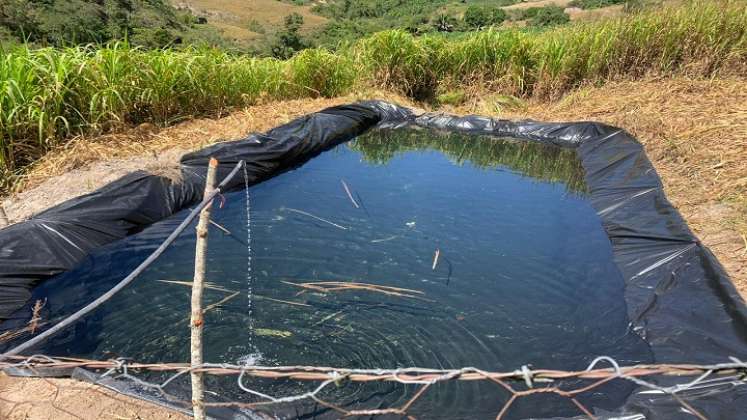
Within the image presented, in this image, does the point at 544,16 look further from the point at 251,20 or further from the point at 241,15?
the point at 241,15

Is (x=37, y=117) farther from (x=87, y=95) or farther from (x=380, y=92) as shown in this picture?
(x=380, y=92)

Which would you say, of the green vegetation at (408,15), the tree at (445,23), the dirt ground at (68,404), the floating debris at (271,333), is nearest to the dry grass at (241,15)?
the green vegetation at (408,15)

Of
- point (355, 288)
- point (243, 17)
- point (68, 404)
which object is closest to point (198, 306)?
point (68, 404)

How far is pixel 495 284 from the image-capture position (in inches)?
118

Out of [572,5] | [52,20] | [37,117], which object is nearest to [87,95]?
[37,117]

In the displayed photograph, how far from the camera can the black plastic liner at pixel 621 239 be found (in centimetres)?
220

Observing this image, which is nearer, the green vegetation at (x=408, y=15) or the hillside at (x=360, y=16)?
the hillside at (x=360, y=16)

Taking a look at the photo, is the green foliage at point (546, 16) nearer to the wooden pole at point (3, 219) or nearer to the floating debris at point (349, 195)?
the floating debris at point (349, 195)

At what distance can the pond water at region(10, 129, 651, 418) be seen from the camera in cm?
231

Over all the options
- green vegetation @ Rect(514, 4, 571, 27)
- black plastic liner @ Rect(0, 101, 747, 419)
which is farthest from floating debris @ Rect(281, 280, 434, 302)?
green vegetation @ Rect(514, 4, 571, 27)

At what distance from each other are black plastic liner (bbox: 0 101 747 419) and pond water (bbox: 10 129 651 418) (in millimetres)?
128

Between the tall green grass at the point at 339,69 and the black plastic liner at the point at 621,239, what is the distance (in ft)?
3.43

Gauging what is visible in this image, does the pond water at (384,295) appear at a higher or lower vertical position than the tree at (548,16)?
lower

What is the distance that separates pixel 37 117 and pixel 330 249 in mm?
2755
